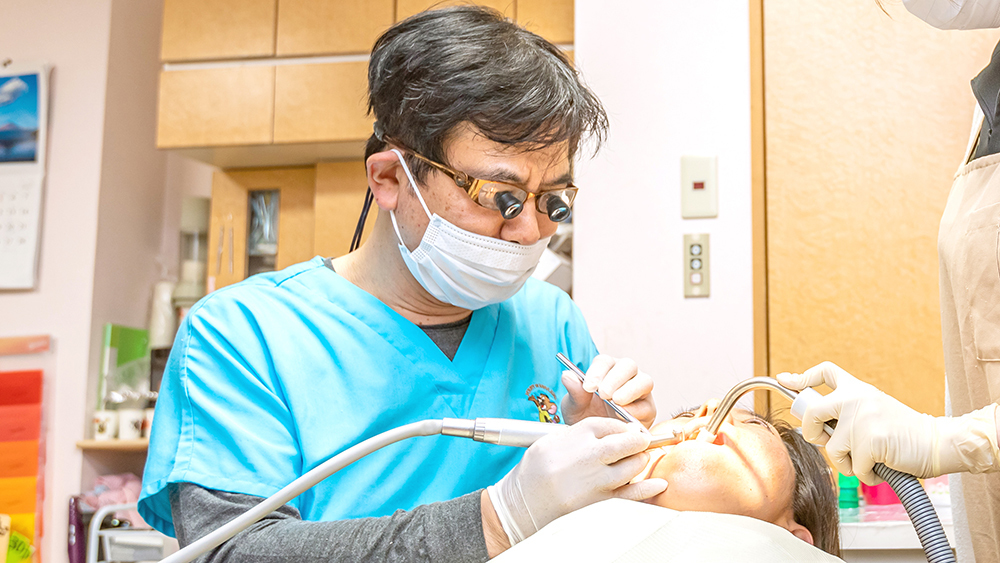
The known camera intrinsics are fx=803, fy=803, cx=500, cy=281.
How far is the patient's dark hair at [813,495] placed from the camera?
110cm

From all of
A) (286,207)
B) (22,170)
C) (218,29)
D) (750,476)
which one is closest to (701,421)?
(750,476)

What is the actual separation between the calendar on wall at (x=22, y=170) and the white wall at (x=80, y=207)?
0.14 feet

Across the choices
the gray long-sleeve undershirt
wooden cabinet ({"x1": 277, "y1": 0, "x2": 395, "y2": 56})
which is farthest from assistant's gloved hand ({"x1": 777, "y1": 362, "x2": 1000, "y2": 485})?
wooden cabinet ({"x1": 277, "y1": 0, "x2": 395, "y2": 56})

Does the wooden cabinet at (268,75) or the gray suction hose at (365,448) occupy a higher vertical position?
the wooden cabinet at (268,75)

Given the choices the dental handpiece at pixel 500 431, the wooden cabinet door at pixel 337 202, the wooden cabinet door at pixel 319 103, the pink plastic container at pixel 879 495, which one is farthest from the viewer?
the wooden cabinet door at pixel 337 202

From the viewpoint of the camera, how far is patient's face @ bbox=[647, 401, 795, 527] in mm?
985

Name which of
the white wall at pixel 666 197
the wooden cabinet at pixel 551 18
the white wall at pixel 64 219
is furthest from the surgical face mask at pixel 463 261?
the white wall at pixel 64 219

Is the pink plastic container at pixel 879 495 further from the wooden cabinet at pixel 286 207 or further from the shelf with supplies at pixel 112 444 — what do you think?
the shelf with supplies at pixel 112 444

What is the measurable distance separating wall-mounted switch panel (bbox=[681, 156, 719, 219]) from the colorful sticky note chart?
2.49 meters

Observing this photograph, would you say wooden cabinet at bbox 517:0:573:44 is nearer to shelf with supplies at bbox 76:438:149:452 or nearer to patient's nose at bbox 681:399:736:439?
patient's nose at bbox 681:399:736:439

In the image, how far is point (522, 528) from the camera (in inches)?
35.1

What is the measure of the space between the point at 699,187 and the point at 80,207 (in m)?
2.38

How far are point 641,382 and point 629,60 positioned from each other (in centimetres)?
141

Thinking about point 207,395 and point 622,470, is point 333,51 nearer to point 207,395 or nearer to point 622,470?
point 207,395
